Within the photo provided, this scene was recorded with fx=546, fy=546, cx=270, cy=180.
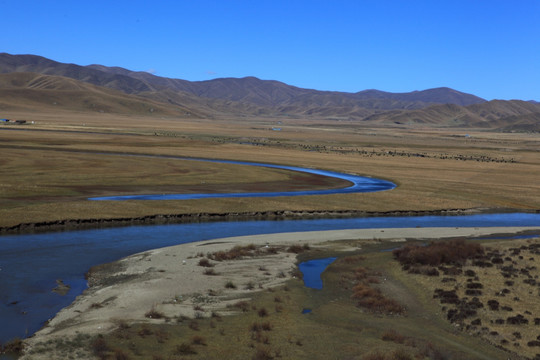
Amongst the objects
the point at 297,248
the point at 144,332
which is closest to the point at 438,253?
the point at 297,248

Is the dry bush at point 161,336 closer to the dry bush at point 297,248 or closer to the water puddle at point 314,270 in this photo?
the water puddle at point 314,270

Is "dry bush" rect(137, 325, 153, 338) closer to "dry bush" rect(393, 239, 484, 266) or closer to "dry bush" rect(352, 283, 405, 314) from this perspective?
"dry bush" rect(352, 283, 405, 314)

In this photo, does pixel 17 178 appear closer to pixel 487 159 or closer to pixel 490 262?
pixel 490 262

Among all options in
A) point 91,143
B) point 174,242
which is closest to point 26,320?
point 174,242

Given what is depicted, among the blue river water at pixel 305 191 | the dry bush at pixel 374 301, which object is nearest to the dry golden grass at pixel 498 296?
the dry bush at pixel 374 301

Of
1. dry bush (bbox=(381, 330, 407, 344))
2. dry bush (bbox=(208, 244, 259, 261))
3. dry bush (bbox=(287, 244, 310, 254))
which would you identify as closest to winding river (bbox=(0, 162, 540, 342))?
dry bush (bbox=(208, 244, 259, 261))

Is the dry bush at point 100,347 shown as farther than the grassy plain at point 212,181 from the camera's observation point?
No
